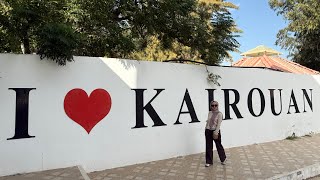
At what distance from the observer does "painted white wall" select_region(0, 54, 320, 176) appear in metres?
6.12

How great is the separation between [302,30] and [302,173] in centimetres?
1334

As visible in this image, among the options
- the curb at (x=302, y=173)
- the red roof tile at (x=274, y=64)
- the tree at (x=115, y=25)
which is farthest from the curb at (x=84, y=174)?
the red roof tile at (x=274, y=64)

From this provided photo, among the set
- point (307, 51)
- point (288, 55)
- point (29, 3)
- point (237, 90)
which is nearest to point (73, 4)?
point (29, 3)

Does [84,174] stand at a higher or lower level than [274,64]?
lower

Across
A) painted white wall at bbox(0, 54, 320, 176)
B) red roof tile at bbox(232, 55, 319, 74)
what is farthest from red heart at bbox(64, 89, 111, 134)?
red roof tile at bbox(232, 55, 319, 74)

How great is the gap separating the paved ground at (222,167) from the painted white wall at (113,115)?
0.27 meters

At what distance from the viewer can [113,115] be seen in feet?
23.8

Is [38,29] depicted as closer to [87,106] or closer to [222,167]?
[87,106]

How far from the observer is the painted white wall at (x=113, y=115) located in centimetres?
612

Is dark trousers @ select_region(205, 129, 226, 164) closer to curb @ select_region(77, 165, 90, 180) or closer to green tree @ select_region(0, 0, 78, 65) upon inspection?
curb @ select_region(77, 165, 90, 180)

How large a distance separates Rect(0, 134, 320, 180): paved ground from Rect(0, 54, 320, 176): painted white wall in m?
0.27

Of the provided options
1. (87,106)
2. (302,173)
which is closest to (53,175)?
(87,106)

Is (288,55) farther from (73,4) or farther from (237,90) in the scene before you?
(73,4)

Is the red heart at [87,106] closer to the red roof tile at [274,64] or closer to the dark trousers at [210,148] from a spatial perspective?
the dark trousers at [210,148]
